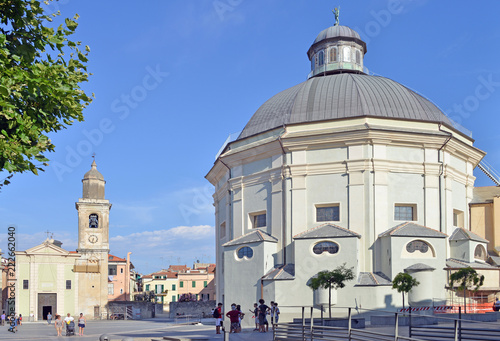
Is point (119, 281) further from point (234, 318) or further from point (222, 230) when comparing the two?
point (234, 318)

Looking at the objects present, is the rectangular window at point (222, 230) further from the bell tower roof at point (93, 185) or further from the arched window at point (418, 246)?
the bell tower roof at point (93, 185)

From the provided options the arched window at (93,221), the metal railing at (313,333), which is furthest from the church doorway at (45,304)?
the metal railing at (313,333)

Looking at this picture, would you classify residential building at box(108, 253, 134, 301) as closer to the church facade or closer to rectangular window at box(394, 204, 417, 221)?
the church facade

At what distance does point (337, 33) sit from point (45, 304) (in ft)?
129

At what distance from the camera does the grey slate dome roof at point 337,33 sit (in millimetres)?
43594

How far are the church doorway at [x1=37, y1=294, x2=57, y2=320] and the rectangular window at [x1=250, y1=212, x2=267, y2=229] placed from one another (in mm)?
31706

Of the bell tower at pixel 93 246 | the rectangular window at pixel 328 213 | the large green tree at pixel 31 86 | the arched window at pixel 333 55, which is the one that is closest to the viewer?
the large green tree at pixel 31 86

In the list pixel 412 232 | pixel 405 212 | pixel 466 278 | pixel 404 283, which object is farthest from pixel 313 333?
pixel 405 212

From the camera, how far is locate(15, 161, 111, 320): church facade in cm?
5984

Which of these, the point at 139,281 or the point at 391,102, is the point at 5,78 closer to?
the point at 391,102

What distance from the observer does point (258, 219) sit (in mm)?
37531

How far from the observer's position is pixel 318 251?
108 feet

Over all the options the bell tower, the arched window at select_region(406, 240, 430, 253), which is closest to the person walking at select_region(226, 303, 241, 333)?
the arched window at select_region(406, 240, 430, 253)

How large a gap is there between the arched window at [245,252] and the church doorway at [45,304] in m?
32.2
